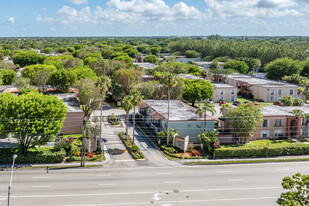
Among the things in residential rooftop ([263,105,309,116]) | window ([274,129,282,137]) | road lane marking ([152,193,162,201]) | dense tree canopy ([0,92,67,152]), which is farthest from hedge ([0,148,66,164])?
window ([274,129,282,137])

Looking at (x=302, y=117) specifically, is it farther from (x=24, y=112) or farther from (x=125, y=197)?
(x=24, y=112)

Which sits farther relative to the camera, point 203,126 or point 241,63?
point 241,63

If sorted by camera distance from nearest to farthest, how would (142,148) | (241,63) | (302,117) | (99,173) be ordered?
(99,173), (142,148), (302,117), (241,63)

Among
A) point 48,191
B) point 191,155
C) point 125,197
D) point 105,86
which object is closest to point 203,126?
point 191,155

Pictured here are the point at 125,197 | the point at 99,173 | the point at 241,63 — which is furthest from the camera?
the point at 241,63

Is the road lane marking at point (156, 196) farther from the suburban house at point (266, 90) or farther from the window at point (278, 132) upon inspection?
the suburban house at point (266, 90)

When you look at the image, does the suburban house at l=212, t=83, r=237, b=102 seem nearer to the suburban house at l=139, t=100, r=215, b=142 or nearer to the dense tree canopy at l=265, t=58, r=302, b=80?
the suburban house at l=139, t=100, r=215, b=142
